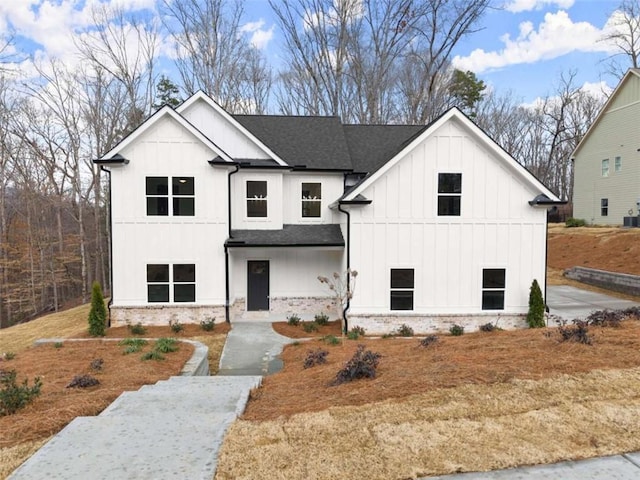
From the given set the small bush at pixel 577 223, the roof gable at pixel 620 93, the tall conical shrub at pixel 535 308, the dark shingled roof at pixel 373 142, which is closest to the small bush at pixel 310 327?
the dark shingled roof at pixel 373 142

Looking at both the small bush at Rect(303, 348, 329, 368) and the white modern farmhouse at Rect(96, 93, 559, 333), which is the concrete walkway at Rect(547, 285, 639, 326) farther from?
the small bush at Rect(303, 348, 329, 368)

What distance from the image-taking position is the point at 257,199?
596 inches

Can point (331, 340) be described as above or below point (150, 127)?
below

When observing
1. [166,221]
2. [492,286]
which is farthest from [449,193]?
[166,221]

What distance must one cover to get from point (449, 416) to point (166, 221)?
453 inches

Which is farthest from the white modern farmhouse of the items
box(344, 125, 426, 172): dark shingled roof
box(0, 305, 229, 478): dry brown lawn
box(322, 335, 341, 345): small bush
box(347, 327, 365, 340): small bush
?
box(0, 305, 229, 478): dry brown lawn

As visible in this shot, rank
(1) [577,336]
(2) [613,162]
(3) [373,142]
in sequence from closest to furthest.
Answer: (1) [577,336] → (3) [373,142] → (2) [613,162]

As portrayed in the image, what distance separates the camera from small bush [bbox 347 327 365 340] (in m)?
12.3

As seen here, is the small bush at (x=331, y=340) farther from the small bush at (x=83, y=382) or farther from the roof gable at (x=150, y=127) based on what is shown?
the roof gable at (x=150, y=127)

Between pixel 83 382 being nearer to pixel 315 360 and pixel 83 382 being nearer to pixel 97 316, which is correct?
pixel 315 360

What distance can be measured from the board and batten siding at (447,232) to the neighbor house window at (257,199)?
3799 millimetres

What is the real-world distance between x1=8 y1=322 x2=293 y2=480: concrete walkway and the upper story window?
787cm

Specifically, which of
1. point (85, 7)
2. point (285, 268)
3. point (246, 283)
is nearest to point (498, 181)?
point (285, 268)

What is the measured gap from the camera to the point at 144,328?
13.6 meters
